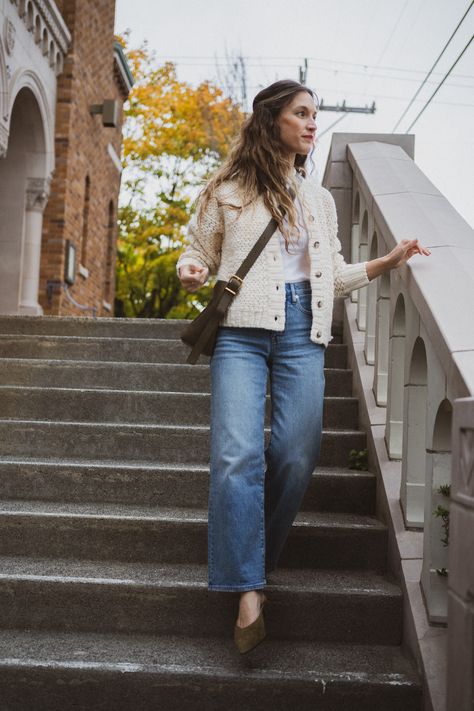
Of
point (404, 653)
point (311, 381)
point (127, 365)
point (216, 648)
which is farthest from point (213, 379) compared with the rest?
point (127, 365)

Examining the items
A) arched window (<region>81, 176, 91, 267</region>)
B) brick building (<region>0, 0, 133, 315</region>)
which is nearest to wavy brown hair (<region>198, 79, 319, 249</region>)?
brick building (<region>0, 0, 133, 315</region>)

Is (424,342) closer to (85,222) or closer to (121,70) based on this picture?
(85,222)

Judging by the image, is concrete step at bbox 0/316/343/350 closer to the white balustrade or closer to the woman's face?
the white balustrade

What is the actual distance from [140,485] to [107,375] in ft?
4.02

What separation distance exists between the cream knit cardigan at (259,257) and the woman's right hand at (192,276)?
42 mm

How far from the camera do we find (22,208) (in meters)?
Answer: 10.9

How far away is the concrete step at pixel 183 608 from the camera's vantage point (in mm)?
2773

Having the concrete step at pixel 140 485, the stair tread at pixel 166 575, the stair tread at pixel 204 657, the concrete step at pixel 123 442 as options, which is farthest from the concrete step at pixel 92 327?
the stair tread at pixel 204 657

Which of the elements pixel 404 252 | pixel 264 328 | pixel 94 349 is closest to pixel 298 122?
pixel 404 252

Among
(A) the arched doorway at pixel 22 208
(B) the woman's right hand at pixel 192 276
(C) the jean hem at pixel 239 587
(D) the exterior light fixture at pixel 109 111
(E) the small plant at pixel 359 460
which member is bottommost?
(C) the jean hem at pixel 239 587

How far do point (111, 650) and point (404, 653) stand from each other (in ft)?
3.22

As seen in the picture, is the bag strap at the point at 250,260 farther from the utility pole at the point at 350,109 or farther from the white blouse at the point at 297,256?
the utility pole at the point at 350,109

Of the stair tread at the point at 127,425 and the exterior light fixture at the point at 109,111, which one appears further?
the exterior light fixture at the point at 109,111

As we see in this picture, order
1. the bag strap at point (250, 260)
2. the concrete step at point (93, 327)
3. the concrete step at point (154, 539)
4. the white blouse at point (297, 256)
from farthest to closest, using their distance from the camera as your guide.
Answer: the concrete step at point (93, 327) → the concrete step at point (154, 539) → the white blouse at point (297, 256) → the bag strap at point (250, 260)
